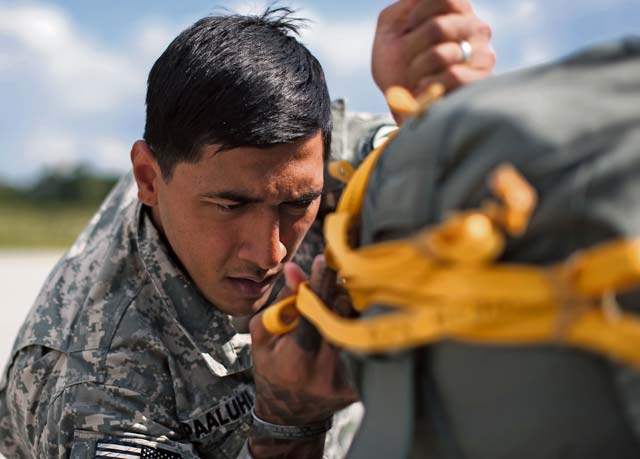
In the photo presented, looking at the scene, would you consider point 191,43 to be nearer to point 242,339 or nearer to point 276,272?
point 276,272

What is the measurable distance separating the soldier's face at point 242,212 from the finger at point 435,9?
0.52m

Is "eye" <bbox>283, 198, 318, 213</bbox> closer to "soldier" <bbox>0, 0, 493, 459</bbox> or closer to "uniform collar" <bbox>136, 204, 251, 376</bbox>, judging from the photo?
"soldier" <bbox>0, 0, 493, 459</bbox>

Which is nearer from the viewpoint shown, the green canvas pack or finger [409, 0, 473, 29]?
the green canvas pack

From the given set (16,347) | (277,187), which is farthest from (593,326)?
(16,347)

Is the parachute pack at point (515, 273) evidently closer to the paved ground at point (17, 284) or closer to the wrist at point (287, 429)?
the wrist at point (287, 429)

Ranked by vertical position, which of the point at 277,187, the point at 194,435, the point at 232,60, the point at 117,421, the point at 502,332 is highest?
the point at 232,60

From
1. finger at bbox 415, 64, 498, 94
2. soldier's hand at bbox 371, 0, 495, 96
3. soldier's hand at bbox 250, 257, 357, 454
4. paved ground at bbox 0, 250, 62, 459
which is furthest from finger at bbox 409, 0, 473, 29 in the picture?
paved ground at bbox 0, 250, 62, 459

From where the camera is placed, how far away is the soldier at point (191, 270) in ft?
5.94

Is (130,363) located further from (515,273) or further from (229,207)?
(515,273)

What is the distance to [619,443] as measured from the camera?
0.76 m

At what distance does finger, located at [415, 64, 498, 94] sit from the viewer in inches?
48.5

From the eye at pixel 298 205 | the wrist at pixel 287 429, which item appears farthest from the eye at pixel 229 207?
→ the wrist at pixel 287 429

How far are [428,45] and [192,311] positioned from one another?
974 mm

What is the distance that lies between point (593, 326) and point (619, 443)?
136mm
